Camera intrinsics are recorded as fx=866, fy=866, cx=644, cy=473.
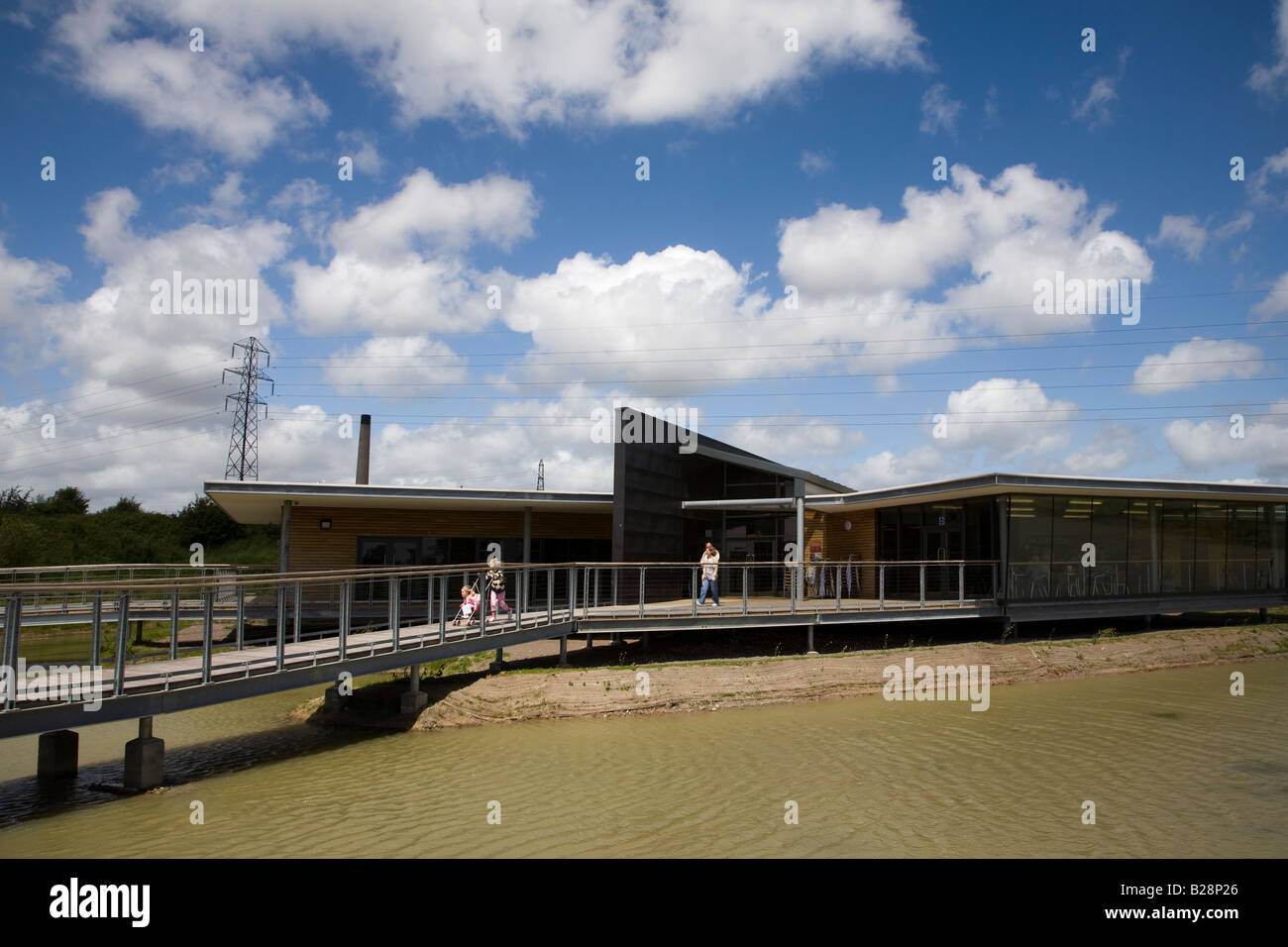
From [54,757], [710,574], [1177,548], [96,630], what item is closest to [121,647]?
[96,630]

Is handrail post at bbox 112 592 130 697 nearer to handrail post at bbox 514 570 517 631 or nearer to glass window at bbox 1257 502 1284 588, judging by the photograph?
handrail post at bbox 514 570 517 631

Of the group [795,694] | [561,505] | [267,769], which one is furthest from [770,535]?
[267,769]

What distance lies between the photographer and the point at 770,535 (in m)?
22.8

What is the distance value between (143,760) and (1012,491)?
55.0 ft

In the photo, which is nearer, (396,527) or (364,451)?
(396,527)

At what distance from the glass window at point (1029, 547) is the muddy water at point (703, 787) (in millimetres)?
4835

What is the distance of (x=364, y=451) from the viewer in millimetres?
32875

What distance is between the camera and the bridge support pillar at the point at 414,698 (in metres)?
13.3

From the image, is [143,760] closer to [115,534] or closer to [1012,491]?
[1012,491]

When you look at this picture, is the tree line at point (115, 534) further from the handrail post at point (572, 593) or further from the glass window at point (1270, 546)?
the glass window at point (1270, 546)

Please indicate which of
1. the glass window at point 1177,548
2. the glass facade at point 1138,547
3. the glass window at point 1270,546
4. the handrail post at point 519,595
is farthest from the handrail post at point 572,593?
the glass window at point 1270,546

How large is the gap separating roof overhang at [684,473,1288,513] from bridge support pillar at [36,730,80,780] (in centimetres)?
1362
